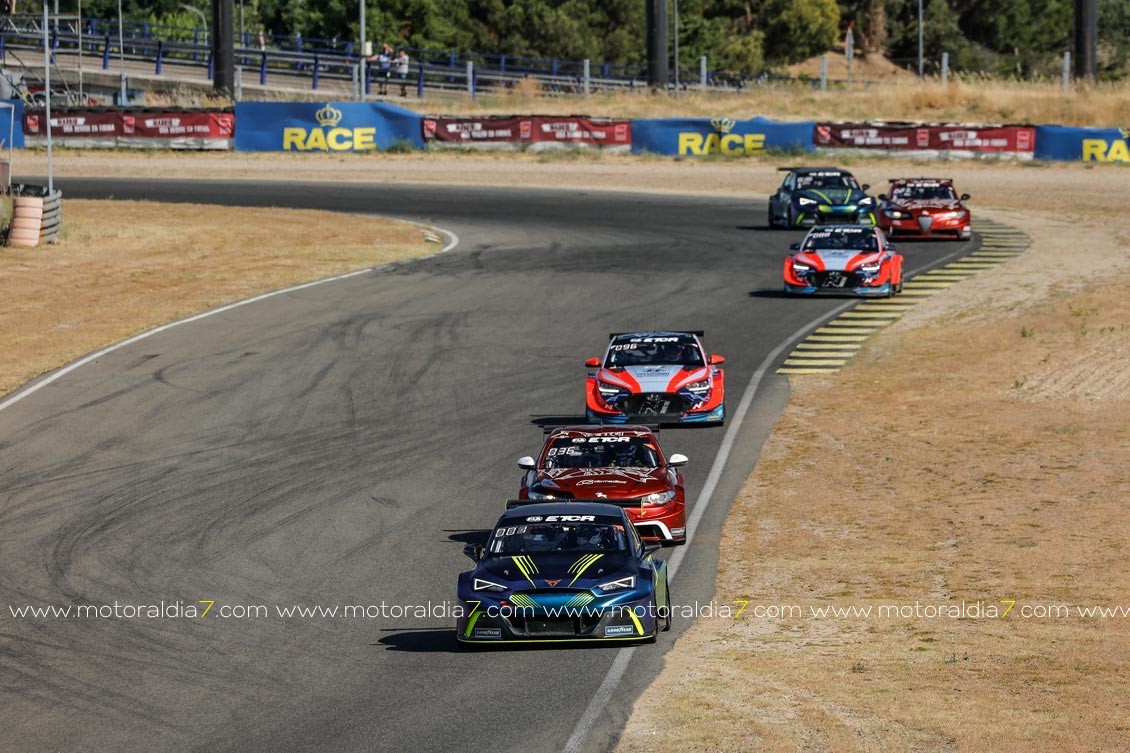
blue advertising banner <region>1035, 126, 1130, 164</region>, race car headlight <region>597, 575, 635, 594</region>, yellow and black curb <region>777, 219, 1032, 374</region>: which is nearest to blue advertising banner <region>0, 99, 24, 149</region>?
yellow and black curb <region>777, 219, 1032, 374</region>

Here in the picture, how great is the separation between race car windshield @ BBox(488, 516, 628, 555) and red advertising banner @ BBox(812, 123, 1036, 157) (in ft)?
158

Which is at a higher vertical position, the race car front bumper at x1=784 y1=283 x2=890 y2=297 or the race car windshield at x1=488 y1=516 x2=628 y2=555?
the race car front bumper at x1=784 y1=283 x2=890 y2=297

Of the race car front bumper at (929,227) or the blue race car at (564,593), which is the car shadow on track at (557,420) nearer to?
the blue race car at (564,593)

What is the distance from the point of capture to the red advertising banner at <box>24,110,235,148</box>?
6794cm

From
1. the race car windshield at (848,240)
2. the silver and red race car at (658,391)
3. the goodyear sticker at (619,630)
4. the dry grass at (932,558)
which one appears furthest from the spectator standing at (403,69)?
the goodyear sticker at (619,630)

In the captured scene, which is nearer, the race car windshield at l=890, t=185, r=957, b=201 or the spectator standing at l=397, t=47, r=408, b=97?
the race car windshield at l=890, t=185, r=957, b=201

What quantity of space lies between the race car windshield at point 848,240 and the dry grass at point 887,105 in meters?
34.8

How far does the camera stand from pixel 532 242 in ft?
153

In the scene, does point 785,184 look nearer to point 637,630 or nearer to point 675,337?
point 675,337

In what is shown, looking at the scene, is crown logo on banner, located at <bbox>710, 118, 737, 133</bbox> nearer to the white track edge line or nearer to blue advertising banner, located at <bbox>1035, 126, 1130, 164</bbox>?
blue advertising banner, located at <bbox>1035, 126, 1130, 164</bbox>

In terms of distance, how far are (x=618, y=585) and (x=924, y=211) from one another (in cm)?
3306

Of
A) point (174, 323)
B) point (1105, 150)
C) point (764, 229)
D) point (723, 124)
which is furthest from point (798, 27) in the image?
point (174, 323)

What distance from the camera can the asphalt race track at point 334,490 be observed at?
13391 millimetres

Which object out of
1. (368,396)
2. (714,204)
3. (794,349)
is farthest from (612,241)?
(368,396)
